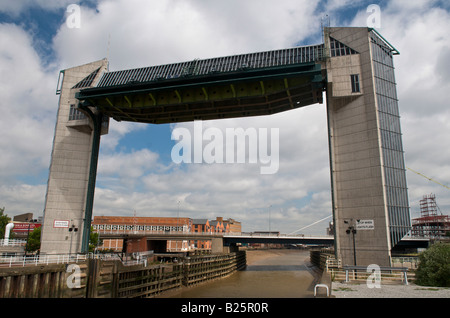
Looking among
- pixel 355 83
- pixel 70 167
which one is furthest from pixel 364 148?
pixel 70 167

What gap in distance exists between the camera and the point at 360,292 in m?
18.1

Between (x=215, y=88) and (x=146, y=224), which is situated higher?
(x=215, y=88)

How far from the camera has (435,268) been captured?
69.3 ft

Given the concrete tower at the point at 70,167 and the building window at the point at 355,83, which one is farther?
the concrete tower at the point at 70,167

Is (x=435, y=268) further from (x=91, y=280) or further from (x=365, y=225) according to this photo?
(x=91, y=280)

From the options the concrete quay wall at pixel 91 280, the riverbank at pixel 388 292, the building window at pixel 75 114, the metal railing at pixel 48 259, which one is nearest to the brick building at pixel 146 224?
the building window at pixel 75 114

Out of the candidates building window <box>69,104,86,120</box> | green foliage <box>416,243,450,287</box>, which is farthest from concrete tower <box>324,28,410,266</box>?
building window <box>69,104,86,120</box>

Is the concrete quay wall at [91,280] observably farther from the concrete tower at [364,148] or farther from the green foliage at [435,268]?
the green foliage at [435,268]

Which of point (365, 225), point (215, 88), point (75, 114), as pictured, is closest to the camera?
point (365, 225)

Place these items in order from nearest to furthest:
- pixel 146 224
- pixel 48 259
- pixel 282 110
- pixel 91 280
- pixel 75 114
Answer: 1. pixel 91 280
2. pixel 48 259
3. pixel 282 110
4. pixel 75 114
5. pixel 146 224

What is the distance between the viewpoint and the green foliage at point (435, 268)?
2031 centimetres

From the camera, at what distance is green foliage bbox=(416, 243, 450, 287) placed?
66.6 feet
